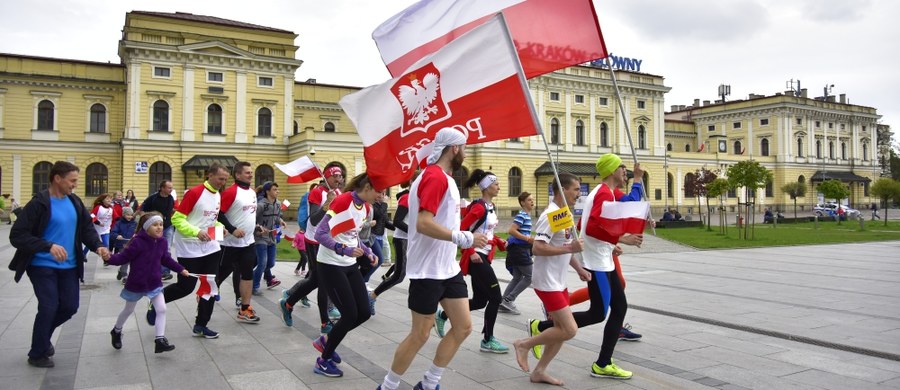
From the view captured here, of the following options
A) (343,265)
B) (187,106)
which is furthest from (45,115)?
(343,265)

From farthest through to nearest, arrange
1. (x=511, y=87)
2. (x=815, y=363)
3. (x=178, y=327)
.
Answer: (x=178, y=327)
(x=815, y=363)
(x=511, y=87)

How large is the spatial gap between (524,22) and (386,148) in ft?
6.76

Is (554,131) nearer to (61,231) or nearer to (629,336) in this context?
(629,336)

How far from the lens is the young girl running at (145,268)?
6238 millimetres

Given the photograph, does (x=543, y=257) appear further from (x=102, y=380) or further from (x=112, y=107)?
(x=112, y=107)

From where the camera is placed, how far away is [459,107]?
17.1ft

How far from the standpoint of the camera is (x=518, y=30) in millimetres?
6410

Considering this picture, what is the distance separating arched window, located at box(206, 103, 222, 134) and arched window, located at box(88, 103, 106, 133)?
7.68 m

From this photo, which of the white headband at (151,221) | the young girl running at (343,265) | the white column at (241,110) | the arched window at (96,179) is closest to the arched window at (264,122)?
the white column at (241,110)

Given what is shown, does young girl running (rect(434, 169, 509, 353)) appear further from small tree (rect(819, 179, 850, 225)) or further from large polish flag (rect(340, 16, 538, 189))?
small tree (rect(819, 179, 850, 225))

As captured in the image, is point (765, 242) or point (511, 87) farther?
point (765, 242)

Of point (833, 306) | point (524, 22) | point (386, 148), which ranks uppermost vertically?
point (524, 22)

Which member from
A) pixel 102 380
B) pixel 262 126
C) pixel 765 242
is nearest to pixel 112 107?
pixel 262 126

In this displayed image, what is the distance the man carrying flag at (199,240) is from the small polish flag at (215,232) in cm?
3
